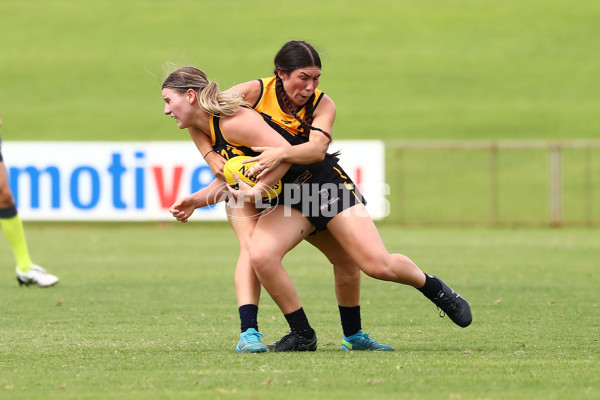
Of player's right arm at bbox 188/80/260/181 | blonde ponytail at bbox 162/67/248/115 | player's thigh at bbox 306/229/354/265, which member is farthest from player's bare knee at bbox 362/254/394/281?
blonde ponytail at bbox 162/67/248/115

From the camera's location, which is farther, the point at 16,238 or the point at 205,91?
the point at 16,238

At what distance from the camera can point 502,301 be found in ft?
29.5

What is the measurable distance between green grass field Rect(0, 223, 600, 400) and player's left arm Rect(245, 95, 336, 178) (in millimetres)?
1139

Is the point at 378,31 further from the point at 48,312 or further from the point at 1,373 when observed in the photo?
the point at 1,373

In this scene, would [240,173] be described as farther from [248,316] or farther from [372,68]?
[372,68]

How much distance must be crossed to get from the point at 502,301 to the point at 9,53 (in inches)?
1295

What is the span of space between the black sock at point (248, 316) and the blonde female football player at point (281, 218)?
18cm

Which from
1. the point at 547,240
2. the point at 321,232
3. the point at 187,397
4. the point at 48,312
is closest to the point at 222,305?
the point at 48,312

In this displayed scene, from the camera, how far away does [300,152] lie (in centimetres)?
602

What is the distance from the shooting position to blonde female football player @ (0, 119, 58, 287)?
10242 mm

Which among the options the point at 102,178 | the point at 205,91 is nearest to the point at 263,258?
the point at 205,91

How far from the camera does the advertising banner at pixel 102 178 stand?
19.1 meters

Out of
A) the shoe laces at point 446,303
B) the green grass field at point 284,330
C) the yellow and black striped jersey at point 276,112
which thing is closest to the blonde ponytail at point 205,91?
the yellow and black striped jersey at point 276,112

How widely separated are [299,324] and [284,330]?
1160 mm
